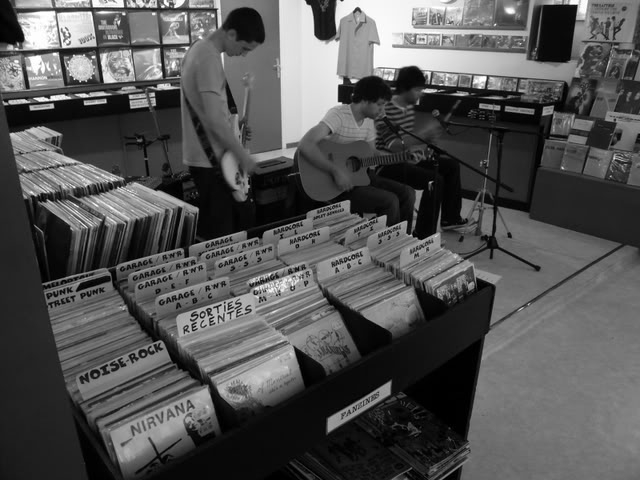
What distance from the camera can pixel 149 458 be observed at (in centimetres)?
82

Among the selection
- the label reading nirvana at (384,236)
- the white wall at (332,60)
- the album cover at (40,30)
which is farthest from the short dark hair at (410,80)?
the album cover at (40,30)

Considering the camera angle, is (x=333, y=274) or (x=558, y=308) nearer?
(x=333, y=274)

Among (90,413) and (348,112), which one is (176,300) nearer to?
(90,413)

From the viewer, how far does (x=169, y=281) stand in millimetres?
1147

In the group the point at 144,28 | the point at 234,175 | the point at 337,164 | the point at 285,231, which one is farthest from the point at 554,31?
the point at 285,231

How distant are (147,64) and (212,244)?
4983 millimetres

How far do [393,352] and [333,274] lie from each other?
0.82 ft

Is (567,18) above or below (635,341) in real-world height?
above

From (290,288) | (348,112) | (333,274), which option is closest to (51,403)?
(290,288)

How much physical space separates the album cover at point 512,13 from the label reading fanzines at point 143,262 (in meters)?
4.91

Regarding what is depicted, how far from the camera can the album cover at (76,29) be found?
5.11m

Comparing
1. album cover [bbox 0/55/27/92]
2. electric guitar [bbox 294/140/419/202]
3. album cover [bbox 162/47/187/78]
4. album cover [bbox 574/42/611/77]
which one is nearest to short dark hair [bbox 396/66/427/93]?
electric guitar [bbox 294/140/419/202]

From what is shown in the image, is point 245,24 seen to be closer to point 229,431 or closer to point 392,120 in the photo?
point 392,120

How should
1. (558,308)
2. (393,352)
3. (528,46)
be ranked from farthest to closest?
1. (528,46)
2. (558,308)
3. (393,352)
